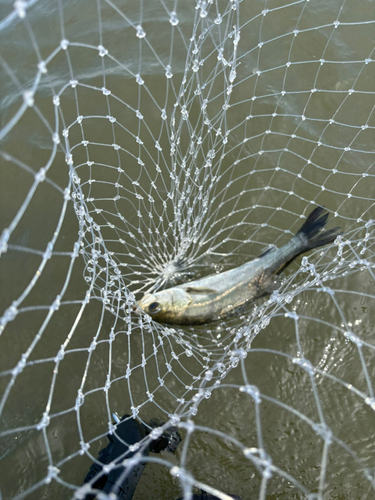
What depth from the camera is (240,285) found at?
3.77 metres

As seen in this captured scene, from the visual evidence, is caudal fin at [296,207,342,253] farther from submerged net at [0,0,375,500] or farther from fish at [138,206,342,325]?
submerged net at [0,0,375,500]

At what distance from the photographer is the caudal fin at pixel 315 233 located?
3.73 metres

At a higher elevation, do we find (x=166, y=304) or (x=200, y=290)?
(x=200, y=290)

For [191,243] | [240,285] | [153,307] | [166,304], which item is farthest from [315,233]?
[153,307]

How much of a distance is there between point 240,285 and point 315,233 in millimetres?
841

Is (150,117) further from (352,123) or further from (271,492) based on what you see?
(271,492)

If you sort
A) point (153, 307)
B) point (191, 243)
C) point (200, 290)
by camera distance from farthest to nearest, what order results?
point (191, 243), point (200, 290), point (153, 307)

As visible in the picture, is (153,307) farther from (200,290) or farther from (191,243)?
(191,243)

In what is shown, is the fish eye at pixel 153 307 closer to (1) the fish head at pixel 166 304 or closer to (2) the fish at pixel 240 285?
(1) the fish head at pixel 166 304

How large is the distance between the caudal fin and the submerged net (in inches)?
7.5

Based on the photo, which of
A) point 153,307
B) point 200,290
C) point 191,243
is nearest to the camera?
point 153,307

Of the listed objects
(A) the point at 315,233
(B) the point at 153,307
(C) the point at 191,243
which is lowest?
(B) the point at 153,307

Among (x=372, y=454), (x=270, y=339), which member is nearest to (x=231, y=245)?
(x=270, y=339)

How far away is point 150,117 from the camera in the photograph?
14.9ft
